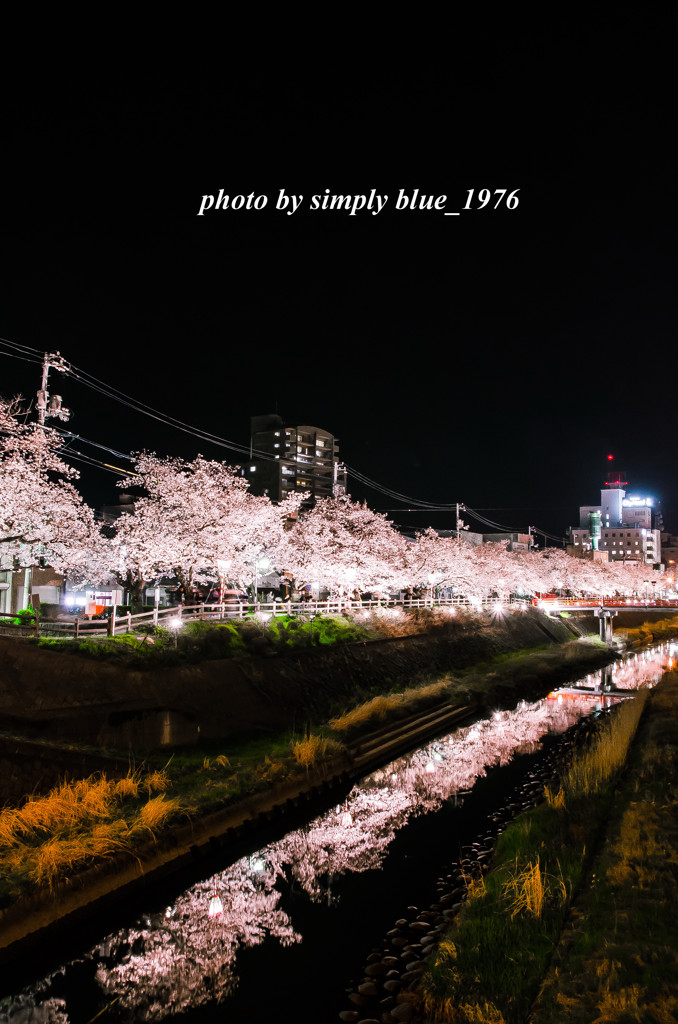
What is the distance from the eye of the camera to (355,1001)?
30.6 ft

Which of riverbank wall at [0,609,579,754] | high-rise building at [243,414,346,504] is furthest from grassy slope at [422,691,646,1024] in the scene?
high-rise building at [243,414,346,504]

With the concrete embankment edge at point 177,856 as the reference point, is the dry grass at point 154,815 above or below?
above

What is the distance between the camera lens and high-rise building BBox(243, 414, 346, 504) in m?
91.6

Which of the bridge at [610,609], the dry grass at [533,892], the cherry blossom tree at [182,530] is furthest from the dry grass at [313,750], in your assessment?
the bridge at [610,609]

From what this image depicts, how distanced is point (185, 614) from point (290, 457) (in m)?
68.1

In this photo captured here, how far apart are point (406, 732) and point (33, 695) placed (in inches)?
564

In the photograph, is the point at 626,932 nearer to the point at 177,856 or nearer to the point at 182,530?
the point at 177,856

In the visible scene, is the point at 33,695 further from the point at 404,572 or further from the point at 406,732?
the point at 404,572

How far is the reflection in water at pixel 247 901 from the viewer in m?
9.80

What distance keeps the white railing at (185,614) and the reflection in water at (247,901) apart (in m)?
10.7

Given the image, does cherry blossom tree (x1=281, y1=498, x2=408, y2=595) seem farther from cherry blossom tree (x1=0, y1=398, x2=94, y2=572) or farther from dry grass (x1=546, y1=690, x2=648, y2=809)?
dry grass (x1=546, y1=690, x2=648, y2=809)

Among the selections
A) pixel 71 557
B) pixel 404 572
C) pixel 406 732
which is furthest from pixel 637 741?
pixel 404 572

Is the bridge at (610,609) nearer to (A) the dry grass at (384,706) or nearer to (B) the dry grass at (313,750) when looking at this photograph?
(A) the dry grass at (384,706)

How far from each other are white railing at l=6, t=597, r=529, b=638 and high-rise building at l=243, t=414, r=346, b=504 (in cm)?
4769
